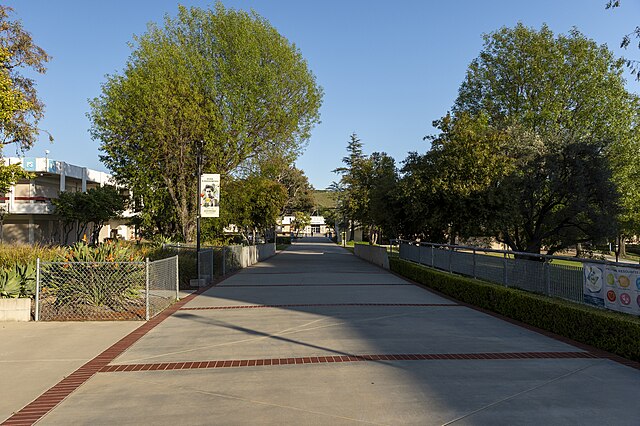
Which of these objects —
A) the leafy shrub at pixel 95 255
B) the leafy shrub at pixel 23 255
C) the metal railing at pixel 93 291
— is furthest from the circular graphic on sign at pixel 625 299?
the leafy shrub at pixel 23 255

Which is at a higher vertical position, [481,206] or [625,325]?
[481,206]

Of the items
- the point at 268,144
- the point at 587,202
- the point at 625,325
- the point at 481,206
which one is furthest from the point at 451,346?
the point at 268,144

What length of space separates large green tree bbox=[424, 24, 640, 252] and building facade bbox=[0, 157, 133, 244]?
30300mm

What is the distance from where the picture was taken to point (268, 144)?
27.6m

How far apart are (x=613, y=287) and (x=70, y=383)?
8.33 metres

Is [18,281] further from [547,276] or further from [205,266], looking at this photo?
[547,276]

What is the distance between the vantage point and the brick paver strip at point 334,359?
6539 millimetres

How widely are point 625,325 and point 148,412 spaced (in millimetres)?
6621

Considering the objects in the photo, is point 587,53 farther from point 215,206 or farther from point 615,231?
point 215,206

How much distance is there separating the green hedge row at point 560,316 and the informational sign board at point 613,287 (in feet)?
0.59

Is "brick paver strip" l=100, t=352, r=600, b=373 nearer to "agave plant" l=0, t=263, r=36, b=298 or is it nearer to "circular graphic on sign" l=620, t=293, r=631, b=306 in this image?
"circular graphic on sign" l=620, t=293, r=631, b=306

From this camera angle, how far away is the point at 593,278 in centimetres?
817

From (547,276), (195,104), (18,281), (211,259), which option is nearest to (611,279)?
(547,276)

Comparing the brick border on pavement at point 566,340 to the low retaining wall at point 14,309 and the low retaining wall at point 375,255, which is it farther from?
the low retaining wall at point 375,255
